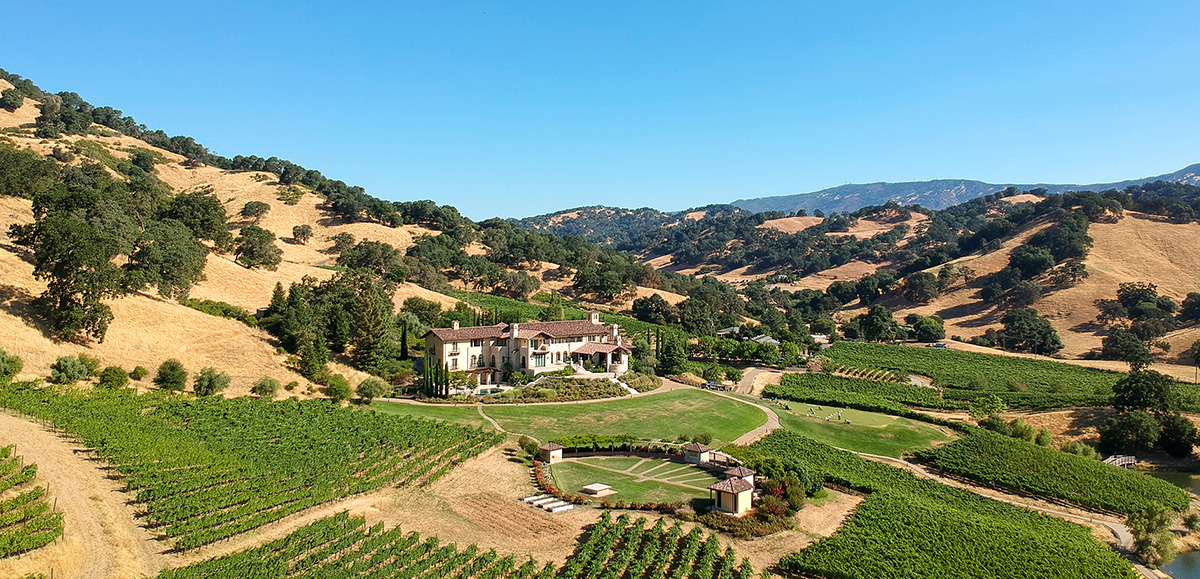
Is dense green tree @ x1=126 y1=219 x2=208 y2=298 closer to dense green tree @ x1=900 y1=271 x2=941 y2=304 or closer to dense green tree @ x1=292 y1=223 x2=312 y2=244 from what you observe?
dense green tree @ x1=292 y1=223 x2=312 y2=244

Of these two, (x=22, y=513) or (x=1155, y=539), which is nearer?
(x=22, y=513)

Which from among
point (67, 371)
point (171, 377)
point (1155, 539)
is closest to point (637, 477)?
point (1155, 539)

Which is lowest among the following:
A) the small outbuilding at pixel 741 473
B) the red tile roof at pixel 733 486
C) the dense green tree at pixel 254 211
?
the small outbuilding at pixel 741 473

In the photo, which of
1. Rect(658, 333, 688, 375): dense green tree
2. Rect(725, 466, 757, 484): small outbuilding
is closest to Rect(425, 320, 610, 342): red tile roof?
Rect(658, 333, 688, 375): dense green tree

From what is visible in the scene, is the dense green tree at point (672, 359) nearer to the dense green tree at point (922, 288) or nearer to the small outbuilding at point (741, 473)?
the small outbuilding at point (741, 473)

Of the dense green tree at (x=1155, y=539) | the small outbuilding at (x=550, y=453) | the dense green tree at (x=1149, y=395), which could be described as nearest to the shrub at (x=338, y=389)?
the small outbuilding at (x=550, y=453)

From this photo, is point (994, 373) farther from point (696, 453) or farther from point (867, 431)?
point (696, 453)
